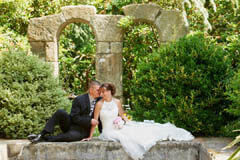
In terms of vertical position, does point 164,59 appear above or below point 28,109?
above

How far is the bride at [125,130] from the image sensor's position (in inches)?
146

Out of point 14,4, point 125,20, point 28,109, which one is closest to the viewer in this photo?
point 28,109

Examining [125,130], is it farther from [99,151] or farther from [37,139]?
[37,139]

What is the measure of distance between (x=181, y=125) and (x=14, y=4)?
5.77 metres

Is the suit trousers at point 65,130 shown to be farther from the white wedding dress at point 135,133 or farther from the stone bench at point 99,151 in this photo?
the white wedding dress at point 135,133

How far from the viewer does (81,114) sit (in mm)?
3941

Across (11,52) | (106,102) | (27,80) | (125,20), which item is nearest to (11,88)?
(27,80)

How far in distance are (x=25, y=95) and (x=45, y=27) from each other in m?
3.78

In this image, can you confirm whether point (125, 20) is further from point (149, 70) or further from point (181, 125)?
point (181, 125)

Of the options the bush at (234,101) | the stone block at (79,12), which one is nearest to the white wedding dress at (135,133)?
the bush at (234,101)

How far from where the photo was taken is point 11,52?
468 centimetres

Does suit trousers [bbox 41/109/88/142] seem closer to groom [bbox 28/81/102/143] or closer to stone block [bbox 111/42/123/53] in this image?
groom [bbox 28/81/102/143]

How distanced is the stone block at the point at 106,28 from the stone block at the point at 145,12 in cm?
40

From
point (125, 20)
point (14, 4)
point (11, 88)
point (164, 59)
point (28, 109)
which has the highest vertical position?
point (14, 4)
